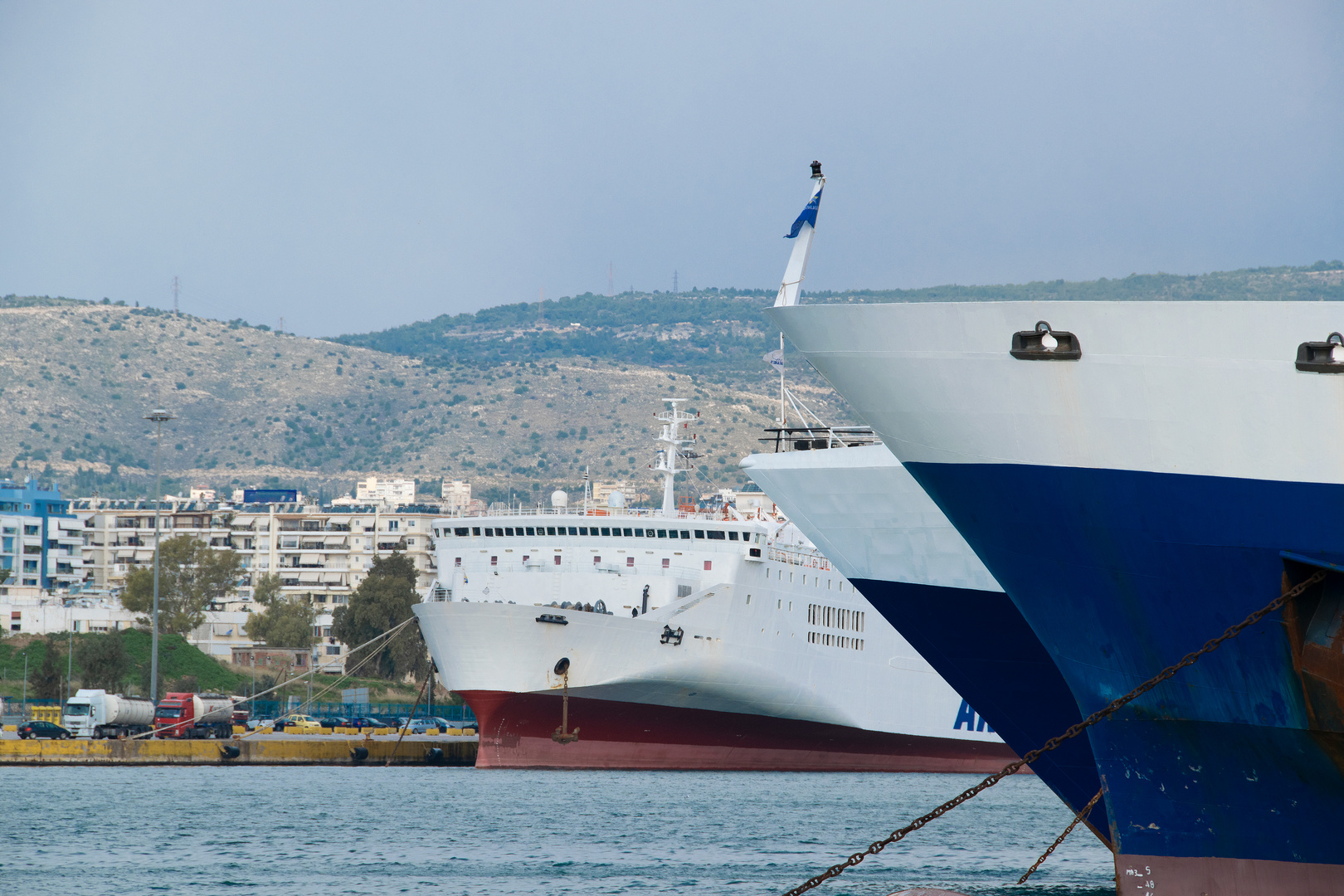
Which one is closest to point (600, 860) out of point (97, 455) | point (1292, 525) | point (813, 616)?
point (1292, 525)

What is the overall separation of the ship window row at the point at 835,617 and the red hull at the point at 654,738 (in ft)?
8.74

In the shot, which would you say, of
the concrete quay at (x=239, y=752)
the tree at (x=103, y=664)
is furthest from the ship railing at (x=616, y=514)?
the tree at (x=103, y=664)

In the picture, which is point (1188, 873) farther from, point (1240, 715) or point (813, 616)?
point (813, 616)

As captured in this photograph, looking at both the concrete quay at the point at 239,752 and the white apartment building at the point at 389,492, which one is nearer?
the concrete quay at the point at 239,752

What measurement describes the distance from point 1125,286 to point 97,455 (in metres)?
179

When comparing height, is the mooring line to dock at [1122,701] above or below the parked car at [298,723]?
above

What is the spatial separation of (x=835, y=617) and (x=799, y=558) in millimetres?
2178

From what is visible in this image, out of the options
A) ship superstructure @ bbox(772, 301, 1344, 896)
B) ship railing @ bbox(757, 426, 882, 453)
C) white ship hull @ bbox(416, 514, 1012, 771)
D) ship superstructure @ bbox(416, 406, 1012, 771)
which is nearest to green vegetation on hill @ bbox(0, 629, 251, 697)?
ship superstructure @ bbox(416, 406, 1012, 771)

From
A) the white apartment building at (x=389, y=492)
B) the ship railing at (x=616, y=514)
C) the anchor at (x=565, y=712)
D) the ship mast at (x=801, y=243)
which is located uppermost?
the white apartment building at (x=389, y=492)

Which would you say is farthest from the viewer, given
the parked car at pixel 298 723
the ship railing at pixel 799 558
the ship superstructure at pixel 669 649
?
the parked car at pixel 298 723

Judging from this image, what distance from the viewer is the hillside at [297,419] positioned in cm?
17300

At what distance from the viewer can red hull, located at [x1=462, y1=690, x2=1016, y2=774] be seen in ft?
124

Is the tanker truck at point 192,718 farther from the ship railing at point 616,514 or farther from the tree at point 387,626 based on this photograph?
the tree at point 387,626

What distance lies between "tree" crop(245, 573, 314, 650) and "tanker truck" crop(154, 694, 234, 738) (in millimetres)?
29701
